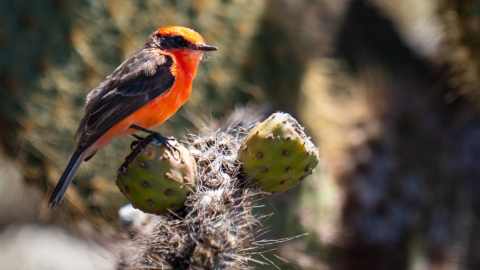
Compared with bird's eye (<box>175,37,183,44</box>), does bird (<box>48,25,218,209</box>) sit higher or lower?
lower

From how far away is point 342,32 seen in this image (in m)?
5.90

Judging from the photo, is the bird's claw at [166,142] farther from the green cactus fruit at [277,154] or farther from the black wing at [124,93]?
the black wing at [124,93]

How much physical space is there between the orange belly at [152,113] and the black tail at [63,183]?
0.30 ft

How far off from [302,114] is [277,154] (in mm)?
2521

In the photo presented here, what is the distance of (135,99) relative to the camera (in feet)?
7.67

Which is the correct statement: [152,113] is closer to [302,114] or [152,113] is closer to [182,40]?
[182,40]

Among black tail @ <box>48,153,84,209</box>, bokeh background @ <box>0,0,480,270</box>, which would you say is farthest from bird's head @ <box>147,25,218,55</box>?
black tail @ <box>48,153,84,209</box>

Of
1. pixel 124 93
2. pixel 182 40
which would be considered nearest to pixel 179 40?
pixel 182 40

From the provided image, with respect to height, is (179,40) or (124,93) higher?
(179,40)

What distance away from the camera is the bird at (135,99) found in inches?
91.2

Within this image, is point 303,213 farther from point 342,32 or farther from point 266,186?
point 342,32

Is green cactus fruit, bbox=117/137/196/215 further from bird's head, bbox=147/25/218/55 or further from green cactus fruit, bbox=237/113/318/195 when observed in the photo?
bird's head, bbox=147/25/218/55

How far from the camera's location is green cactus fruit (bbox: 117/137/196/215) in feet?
5.82

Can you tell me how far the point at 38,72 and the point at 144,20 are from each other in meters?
0.88
